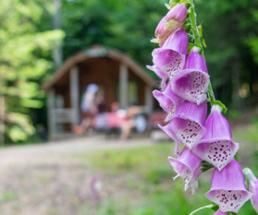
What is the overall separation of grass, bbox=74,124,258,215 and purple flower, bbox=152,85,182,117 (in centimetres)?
278

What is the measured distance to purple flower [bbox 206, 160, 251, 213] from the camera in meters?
1.52

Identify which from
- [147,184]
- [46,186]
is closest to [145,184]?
[147,184]

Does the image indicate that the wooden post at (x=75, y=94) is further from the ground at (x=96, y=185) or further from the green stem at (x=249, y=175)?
the green stem at (x=249, y=175)

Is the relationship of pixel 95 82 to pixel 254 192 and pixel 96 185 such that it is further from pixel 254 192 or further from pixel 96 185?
pixel 254 192

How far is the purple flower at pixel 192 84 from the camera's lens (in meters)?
1.52

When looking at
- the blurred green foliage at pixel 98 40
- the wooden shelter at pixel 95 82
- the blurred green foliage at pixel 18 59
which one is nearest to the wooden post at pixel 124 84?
the wooden shelter at pixel 95 82

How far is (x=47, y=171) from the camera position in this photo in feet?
34.4

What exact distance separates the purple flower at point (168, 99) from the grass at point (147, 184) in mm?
2785

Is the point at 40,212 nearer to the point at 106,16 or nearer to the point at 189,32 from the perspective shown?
the point at 189,32

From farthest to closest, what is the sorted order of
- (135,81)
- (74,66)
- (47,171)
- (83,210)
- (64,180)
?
(135,81) < (74,66) < (47,171) < (64,180) < (83,210)

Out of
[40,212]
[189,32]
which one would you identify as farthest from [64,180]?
[189,32]

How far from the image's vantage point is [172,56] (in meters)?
1.57

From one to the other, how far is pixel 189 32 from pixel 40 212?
250 inches

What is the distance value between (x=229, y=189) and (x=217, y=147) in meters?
0.12
